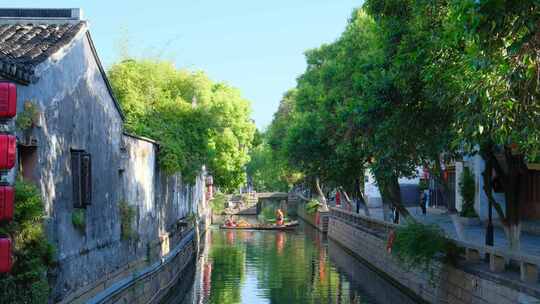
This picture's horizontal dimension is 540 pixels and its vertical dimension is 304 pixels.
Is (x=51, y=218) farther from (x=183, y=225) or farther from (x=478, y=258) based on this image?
(x=183, y=225)

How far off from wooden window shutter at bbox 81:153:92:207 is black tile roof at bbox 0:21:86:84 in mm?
2659

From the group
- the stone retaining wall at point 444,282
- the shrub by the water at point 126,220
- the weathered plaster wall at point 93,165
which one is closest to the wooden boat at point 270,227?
the stone retaining wall at point 444,282

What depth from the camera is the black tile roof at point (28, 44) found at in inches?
466

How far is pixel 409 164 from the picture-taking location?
2297 cm

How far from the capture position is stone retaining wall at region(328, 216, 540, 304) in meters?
14.8

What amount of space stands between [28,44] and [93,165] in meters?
3.70

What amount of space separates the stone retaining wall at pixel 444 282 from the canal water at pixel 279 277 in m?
0.52

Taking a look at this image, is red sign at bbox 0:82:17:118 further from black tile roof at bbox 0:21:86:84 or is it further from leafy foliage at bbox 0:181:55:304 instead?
leafy foliage at bbox 0:181:55:304

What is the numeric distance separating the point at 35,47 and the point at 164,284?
11.2 m

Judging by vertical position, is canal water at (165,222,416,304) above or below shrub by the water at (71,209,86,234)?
below

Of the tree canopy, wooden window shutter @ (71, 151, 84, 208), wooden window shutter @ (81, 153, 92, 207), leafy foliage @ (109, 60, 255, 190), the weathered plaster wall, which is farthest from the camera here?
leafy foliage @ (109, 60, 255, 190)

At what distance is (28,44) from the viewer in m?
14.5

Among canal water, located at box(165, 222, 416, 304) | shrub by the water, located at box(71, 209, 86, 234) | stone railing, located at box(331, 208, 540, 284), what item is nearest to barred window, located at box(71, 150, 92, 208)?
shrub by the water, located at box(71, 209, 86, 234)

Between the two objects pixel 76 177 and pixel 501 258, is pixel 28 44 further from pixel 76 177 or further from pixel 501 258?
pixel 501 258
